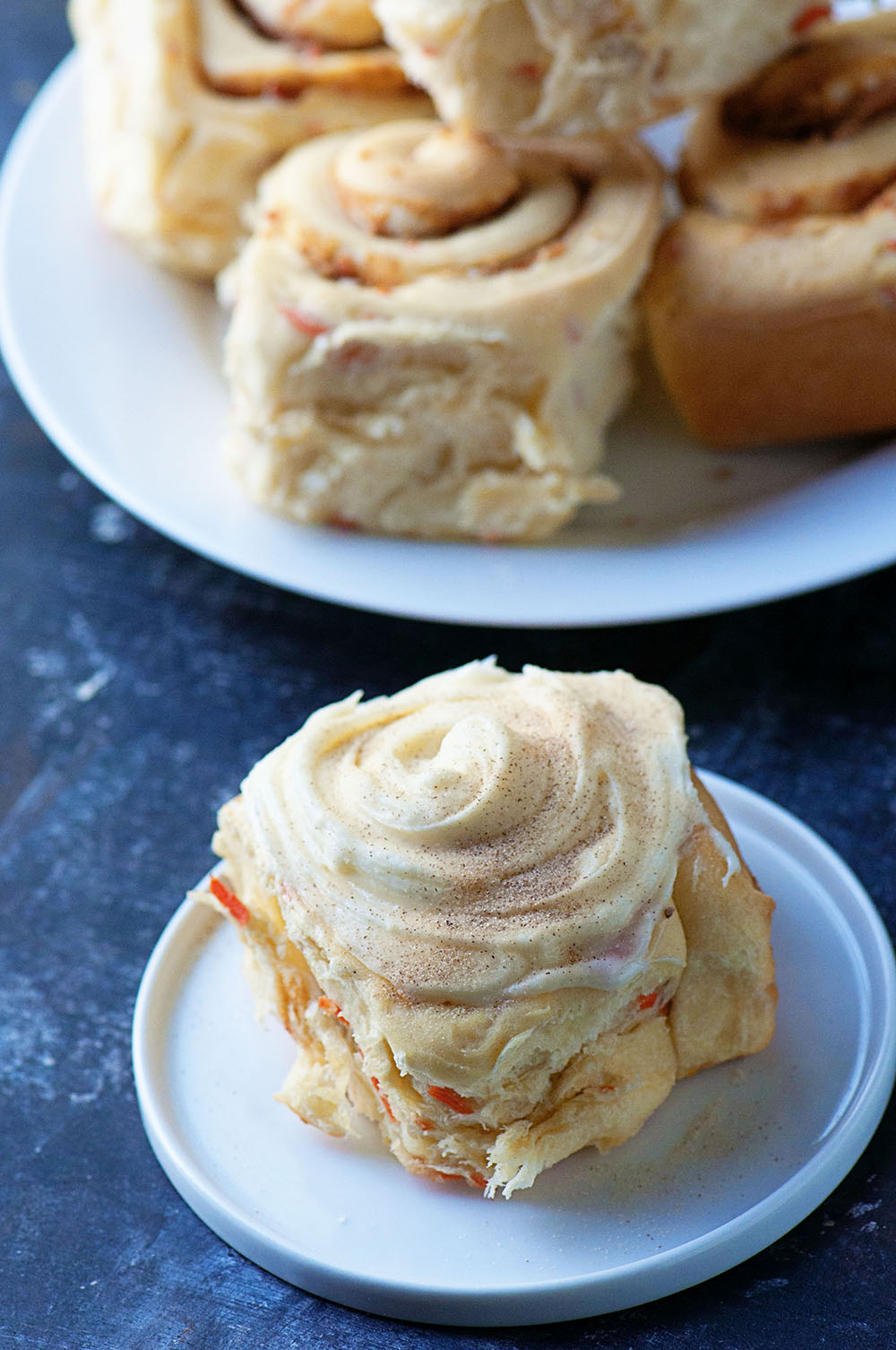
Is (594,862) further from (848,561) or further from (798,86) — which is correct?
(798,86)

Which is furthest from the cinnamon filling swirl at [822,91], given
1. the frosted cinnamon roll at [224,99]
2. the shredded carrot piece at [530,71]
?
the frosted cinnamon roll at [224,99]

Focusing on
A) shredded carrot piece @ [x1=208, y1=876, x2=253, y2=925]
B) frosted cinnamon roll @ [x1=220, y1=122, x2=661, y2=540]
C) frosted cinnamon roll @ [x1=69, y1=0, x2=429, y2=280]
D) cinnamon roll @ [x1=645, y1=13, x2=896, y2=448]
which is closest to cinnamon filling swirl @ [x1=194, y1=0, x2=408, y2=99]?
frosted cinnamon roll @ [x1=69, y1=0, x2=429, y2=280]

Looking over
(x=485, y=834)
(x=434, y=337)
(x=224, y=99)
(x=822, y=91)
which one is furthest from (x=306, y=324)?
(x=485, y=834)

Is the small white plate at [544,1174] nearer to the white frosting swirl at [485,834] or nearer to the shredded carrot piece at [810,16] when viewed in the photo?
the white frosting swirl at [485,834]

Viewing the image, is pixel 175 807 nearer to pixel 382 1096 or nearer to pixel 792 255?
pixel 382 1096

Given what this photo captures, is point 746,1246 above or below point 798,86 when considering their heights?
below

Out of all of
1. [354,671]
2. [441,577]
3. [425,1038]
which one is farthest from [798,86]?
[425,1038]

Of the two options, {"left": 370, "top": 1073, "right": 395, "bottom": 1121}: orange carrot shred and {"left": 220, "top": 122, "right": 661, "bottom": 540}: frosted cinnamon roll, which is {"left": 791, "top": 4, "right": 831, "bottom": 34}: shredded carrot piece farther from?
{"left": 370, "top": 1073, "right": 395, "bottom": 1121}: orange carrot shred
